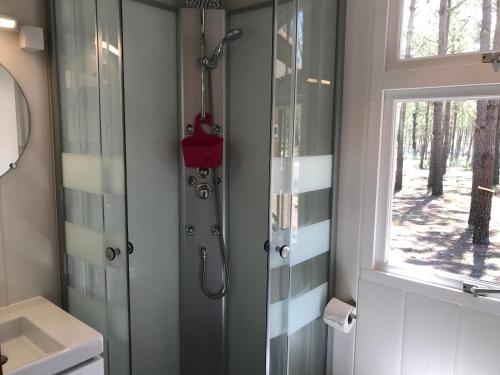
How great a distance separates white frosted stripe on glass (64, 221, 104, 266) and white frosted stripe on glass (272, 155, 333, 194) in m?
0.85

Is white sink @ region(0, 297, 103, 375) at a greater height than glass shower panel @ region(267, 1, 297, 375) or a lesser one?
lesser

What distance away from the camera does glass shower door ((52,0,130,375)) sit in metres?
1.78

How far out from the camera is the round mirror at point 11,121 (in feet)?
5.88

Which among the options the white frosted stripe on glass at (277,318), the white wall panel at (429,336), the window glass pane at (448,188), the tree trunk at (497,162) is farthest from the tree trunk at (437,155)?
the white frosted stripe on glass at (277,318)

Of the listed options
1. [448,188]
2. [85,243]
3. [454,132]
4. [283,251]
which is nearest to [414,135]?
[454,132]

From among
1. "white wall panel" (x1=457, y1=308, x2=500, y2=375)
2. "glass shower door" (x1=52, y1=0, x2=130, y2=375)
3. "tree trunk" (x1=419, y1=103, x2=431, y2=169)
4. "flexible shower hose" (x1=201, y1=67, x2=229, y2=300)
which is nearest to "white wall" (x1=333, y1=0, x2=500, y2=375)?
"white wall panel" (x1=457, y1=308, x2=500, y2=375)

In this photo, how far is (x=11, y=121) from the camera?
71.6 inches

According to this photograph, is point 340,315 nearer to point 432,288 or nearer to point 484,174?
point 432,288

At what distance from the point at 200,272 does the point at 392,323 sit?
108 centimetres

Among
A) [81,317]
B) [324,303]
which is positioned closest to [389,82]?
[324,303]

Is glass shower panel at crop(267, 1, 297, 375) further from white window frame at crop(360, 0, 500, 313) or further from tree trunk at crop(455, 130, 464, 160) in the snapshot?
tree trunk at crop(455, 130, 464, 160)

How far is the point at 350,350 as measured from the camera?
2.30 m

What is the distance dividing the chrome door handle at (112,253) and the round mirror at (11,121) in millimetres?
567

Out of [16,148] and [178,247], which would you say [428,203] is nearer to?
[178,247]
